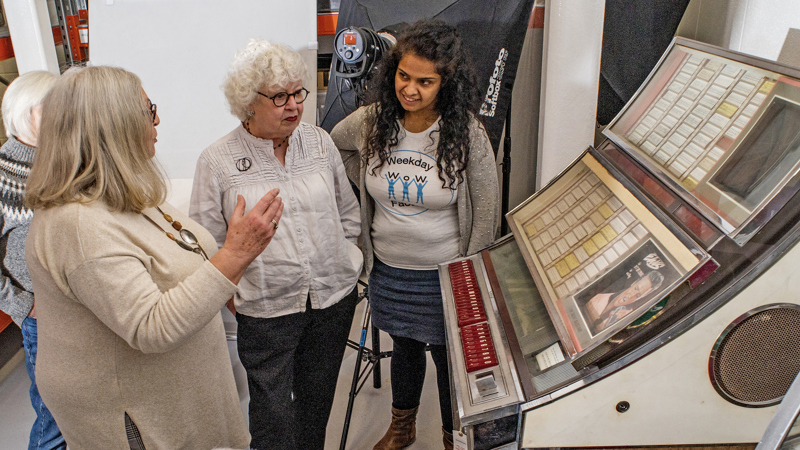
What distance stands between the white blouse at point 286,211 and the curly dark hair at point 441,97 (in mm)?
200

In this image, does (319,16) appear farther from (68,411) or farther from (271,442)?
(68,411)

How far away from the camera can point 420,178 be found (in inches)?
70.2

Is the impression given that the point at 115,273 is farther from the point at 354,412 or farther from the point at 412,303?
the point at 354,412

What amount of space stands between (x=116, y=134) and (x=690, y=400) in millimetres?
1311

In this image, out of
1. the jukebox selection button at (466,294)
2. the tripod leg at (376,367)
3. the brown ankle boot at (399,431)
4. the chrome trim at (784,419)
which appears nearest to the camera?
the chrome trim at (784,419)

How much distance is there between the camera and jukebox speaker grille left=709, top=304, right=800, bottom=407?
3.38 feet

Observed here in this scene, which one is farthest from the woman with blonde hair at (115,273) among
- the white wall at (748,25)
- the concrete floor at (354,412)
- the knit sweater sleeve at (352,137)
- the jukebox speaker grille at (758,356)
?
the white wall at (748,25)

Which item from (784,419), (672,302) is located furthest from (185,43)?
(784,419)

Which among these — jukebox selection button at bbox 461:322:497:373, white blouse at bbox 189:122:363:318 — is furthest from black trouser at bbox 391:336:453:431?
jukebox selection button at bbox 461:322:497:373

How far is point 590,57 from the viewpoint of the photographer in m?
2.28

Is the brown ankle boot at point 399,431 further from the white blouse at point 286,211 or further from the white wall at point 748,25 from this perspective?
the white wall at point 748,25

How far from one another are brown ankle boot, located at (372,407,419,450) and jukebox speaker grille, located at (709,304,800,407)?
136 cm

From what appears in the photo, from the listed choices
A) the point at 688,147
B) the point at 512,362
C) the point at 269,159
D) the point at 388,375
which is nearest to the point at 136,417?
the point at 269,159

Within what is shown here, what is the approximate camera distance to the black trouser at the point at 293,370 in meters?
1.74
